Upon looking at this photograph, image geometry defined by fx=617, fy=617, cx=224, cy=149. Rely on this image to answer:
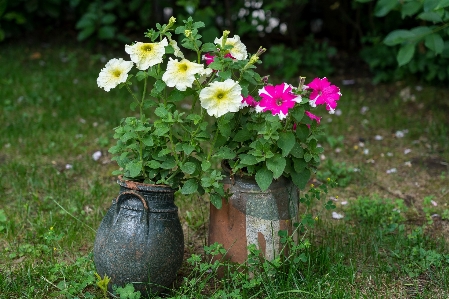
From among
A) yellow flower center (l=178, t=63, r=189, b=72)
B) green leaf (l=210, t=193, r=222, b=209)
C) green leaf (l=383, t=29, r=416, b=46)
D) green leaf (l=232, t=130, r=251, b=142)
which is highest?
green leaf (l=383, t=29, r=416, b=46)

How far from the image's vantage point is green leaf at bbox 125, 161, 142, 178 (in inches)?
90.2

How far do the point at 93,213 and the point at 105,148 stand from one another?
3.39ft

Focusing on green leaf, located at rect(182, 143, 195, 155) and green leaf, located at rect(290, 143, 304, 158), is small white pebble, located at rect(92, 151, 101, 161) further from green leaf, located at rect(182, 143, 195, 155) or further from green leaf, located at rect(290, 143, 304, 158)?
green leaf, located at rect(290, 143, 304, 158)

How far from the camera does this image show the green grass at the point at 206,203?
243 centimetres

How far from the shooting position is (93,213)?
3139mm

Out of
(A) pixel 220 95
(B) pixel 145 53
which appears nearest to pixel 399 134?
(A) pixel 220 95

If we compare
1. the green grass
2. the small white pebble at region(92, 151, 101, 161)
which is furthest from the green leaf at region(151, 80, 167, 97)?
the small white pebble at region(92, 151, 101, 161)

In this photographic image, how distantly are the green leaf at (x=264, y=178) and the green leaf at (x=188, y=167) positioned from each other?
0.80ft

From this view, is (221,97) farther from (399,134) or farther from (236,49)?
(399,134)

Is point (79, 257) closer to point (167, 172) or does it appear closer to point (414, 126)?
point (167, 172)

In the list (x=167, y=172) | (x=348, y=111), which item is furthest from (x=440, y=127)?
(x=167, y=172)

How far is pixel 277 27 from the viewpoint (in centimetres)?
650

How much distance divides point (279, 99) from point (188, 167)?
16.9 inches

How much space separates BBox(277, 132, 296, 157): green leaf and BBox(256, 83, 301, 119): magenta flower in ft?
0.38
